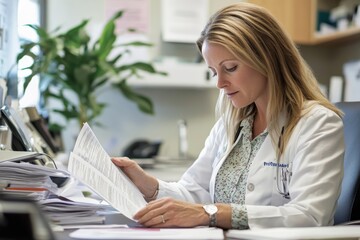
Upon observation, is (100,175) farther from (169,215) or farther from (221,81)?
(221,81)

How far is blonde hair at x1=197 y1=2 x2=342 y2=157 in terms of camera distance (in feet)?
3.76

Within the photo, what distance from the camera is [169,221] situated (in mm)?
913

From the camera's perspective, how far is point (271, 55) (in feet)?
3.85

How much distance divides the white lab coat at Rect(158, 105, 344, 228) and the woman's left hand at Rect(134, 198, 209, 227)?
0.12 metres

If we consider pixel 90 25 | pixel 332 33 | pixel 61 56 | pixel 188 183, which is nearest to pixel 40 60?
pixel 61 56

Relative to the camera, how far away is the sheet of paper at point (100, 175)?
2.90ft

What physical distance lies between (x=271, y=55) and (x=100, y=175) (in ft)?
1.78

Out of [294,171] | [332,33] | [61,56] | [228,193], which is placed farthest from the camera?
[332,33]

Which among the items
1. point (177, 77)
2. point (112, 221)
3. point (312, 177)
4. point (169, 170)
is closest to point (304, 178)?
point (312, 177)

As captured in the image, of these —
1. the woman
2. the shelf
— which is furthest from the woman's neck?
the shelf

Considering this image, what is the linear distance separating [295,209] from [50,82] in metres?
1.66

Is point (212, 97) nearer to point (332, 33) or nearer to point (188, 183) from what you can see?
point (332, 33)

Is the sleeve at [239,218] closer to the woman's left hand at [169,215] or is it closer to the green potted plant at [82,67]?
the woman's left hand at [169,215]

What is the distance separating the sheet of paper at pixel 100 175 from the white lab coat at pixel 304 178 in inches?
8.9
